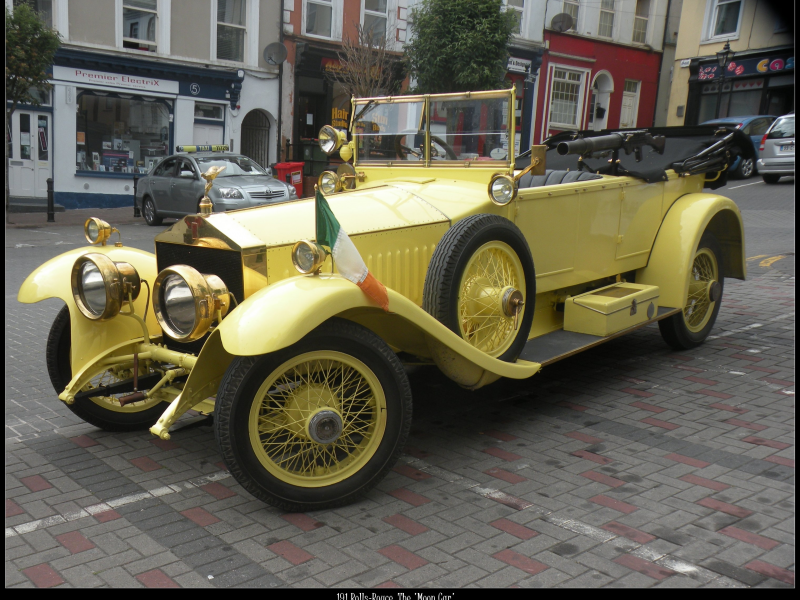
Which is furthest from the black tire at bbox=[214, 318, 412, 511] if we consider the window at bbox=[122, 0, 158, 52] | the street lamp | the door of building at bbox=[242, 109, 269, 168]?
the door of building at bbox=[242, 109, 269, 168]

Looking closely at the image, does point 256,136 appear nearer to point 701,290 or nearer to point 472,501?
point 701,290

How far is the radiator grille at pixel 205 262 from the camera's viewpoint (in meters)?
3.50

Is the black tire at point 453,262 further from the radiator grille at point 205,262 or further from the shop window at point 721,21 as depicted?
the shop window at point 721,21

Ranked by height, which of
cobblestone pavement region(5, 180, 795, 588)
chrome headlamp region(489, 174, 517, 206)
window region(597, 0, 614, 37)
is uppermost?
window region(597, 0, 614, 37)

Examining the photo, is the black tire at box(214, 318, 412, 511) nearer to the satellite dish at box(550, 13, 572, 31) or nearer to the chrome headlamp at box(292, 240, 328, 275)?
the chrome headlamp at box(292, 240, 328, 275)

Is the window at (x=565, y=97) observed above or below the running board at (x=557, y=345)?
above

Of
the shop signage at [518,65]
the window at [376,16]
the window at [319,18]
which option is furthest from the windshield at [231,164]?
the shop signage at [518,65]

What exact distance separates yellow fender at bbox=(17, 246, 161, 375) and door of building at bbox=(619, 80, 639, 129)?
2584cm

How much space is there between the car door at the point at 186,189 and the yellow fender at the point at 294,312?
1130 centimetres

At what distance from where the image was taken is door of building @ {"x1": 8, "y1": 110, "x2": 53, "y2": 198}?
16.4 m

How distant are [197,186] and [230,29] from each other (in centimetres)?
721

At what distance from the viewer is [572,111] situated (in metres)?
26.4

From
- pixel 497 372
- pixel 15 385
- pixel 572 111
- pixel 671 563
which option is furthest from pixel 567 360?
pixel 572 111

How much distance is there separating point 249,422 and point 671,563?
1775 millimetres
